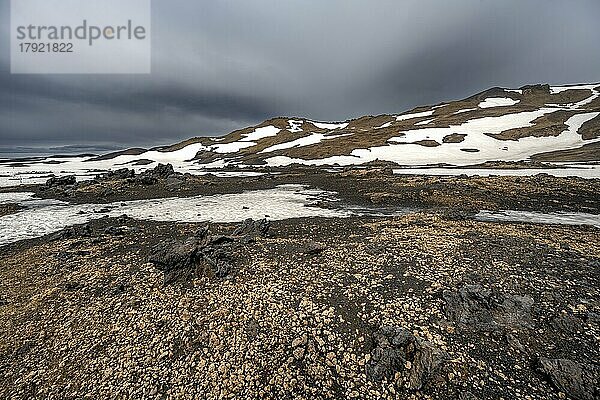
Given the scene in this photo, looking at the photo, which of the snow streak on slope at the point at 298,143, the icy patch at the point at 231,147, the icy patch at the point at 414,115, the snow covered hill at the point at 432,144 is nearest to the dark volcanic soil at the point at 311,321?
the snow covered hill at the point at 432,144

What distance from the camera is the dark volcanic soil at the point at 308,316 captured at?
26.9 feet

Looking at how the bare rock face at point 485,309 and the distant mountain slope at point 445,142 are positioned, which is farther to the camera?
the distant mountain slope at point 445,142

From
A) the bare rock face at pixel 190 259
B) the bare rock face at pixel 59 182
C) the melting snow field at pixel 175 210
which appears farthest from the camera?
the bare rock face at pixel 59 182

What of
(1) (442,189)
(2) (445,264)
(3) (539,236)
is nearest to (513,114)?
(1) (442,189)

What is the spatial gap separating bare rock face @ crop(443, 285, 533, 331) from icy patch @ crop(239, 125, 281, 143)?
126 metres

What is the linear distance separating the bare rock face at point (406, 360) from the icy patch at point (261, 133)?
12679 cm

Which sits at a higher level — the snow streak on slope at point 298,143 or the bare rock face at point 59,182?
the snow streak on slope at point 298,143

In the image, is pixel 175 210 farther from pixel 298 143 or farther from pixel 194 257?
pixel 298 143

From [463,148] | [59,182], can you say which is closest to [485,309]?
[59,182]

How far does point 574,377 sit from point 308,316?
7523 millimetres

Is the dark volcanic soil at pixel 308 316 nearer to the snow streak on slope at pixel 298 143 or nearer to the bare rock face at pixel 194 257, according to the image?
the bare rock face at pixel 194 257

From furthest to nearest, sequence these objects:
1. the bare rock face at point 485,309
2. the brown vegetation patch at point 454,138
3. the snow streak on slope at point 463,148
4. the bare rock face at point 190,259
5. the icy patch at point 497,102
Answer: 1. the icy patch at point 497,102
2. the brown vegetation patch at point 454,138
3. the snow streak on slope at point 463,148
4. the bare rock face at point 190,259
5. the bare rock face at point 485,309

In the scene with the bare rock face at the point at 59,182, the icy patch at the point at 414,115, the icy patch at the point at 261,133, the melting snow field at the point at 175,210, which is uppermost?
the icy patch at the point at 414,115

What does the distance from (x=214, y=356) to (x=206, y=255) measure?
18.8ft
